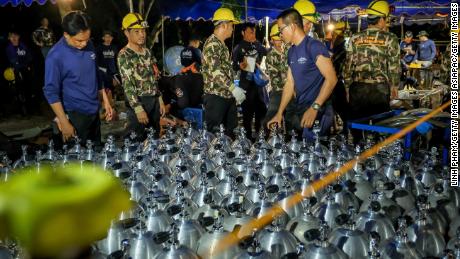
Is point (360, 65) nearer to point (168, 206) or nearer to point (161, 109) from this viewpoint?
point (161, 109)

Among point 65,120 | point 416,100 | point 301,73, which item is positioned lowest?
point 416,100

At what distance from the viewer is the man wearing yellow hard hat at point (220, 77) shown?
5.14 m

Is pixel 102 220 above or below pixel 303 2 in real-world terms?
below

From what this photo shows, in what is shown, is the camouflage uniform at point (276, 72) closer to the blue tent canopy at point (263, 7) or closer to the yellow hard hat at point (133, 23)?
the yellow hard hat at point (133, 23)

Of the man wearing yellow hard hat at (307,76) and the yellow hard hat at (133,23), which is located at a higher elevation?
the yellow hard hat at (133,23)

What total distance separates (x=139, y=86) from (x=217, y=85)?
2.88 ft

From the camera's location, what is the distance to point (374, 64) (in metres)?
5.41

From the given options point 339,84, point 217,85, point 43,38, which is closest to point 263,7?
point 339,84

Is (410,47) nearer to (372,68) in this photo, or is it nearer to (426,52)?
(426,52)

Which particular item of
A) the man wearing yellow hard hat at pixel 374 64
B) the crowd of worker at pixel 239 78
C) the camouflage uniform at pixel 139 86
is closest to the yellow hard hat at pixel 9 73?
the crowd of worker at pixel 239 78

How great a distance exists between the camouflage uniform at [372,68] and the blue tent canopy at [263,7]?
4.85 m

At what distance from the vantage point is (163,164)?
3082 millimetres

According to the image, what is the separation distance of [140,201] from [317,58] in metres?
2.32

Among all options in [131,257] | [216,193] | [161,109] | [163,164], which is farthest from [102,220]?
[161,109]
